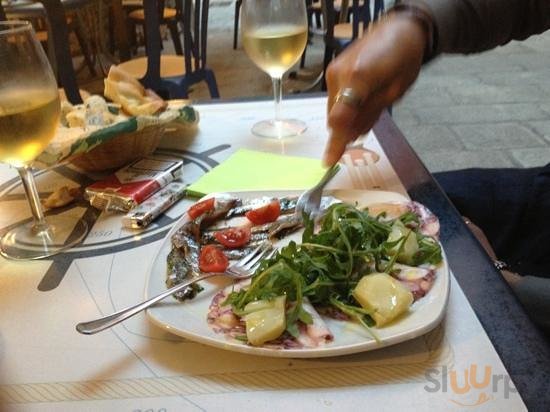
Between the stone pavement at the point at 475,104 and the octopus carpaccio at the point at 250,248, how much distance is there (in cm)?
121

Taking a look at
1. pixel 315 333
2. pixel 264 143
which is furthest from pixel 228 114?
pixel 315 333

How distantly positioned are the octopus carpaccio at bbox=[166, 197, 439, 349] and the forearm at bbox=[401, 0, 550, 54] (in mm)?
247

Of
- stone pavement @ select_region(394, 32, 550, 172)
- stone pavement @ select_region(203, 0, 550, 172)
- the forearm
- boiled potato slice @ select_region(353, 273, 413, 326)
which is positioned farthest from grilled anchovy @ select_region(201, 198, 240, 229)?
stone pavement @ select_region(394, 32, 550, 172)

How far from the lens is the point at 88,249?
61cm

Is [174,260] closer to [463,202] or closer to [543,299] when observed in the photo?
[543,299]

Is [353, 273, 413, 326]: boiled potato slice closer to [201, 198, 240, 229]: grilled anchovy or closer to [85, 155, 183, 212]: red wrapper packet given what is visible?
[201, 198, 240, 229]: grilled anchovy

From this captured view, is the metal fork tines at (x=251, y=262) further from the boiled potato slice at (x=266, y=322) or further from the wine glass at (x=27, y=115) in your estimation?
the wine glass at (x=27, y=115)

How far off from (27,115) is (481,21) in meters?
0.57

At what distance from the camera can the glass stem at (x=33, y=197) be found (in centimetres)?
62

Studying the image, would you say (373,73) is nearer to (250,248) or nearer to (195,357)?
(250,248)

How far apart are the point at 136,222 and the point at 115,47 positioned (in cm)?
445

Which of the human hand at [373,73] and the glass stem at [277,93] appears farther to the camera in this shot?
the glass stem at [277,93]

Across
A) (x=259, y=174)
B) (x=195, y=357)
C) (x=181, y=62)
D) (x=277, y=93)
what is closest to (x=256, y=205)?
(x=259, y=174)

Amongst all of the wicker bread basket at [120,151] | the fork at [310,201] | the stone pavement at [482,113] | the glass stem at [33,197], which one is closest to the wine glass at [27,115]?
the glass stem at [33,197]
